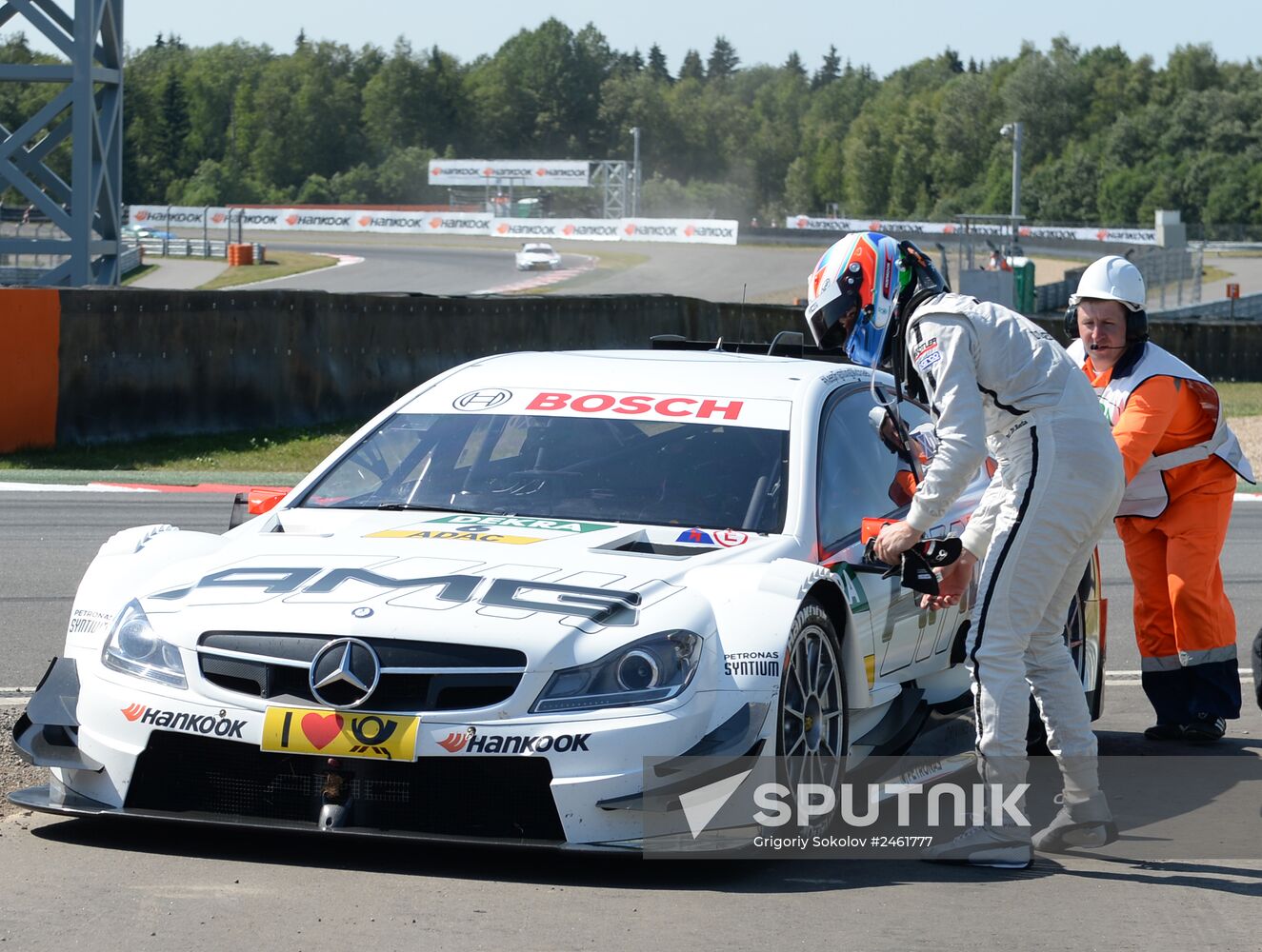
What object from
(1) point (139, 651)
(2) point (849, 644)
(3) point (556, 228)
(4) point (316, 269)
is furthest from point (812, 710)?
(3) point (556, 228)

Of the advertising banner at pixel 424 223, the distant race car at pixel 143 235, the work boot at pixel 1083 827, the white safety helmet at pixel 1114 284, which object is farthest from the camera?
the advertising banner at pixel 424 223

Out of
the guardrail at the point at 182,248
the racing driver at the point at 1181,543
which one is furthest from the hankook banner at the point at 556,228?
the racing driver at the point at 1181,543

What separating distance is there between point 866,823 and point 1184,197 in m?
125

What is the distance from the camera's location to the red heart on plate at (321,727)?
4324 mm

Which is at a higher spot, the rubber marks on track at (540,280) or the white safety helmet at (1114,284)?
the white safety helmet at (1114,284)

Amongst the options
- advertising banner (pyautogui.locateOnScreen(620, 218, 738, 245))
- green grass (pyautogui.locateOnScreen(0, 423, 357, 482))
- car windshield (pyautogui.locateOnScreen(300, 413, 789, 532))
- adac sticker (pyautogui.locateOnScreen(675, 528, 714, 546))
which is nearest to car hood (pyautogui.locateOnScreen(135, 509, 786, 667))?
adac sticker (pyautogui.locateOnScreen(675, 528, 714, 546))

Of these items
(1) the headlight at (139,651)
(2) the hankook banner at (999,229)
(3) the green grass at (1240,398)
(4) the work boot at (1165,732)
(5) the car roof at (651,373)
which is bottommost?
(3) the green grass at (1240,398)

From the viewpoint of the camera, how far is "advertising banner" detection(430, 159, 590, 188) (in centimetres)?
10462

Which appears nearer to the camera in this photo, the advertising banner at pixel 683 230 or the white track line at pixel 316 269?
the white track line at pixel 316 269

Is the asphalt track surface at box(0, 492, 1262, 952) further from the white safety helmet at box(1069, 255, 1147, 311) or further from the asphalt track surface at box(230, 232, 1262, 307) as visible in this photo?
the asphalt track surface at box(230, 232, 1262, 307)

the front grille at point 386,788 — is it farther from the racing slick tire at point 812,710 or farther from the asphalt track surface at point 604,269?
the asphalt track surface at point 604,269

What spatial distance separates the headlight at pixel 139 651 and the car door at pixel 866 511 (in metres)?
1.88

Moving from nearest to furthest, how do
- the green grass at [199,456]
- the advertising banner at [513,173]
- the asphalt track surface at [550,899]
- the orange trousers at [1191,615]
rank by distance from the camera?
the asphalt track surface at [550,899] → the orange trousers at [1191,615] → the green grass at [199,456] → the advertising banner at [513,173]

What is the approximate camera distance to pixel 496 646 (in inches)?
171
